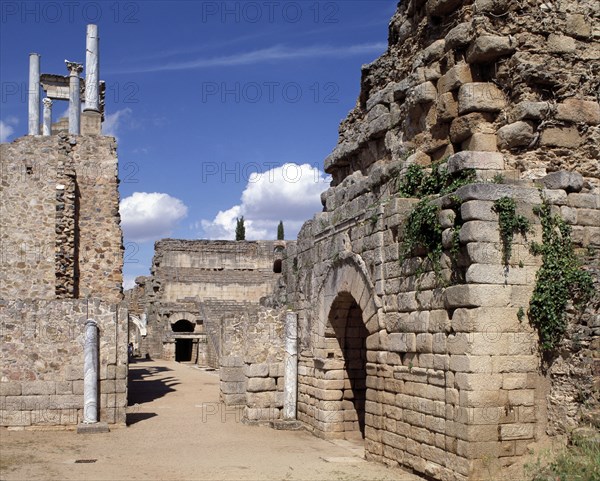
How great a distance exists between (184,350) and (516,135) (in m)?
29.2

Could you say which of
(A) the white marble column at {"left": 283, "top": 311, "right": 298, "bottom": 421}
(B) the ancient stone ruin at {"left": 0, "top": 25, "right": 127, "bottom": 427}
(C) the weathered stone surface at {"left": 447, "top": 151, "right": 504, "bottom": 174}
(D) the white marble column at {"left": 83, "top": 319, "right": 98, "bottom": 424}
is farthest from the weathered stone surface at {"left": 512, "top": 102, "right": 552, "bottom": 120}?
(B) the ancient stone ruin at {"left": 0, "top": 25, "right": 127, "bottom": 427}

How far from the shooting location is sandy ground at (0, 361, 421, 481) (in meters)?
9.54

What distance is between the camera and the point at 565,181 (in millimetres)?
8492

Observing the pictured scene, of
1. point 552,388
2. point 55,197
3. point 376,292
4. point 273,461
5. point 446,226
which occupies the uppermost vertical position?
point 55,197

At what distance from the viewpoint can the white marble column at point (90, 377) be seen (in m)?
13.1

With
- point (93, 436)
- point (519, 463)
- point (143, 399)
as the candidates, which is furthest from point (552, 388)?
point (143, 399)

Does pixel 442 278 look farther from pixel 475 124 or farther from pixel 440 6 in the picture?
pixel 440 6

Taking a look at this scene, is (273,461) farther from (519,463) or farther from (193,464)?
(519,463)

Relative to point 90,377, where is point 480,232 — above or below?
above

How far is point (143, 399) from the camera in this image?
57.7 ft

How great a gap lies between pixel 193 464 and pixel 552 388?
204 inches

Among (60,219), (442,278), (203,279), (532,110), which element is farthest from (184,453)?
(203,279)

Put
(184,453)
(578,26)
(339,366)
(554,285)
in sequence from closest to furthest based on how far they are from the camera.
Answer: (554,285), (578,26), (184,453), (339,366)

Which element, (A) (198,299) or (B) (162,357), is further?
(A) (198,299)
